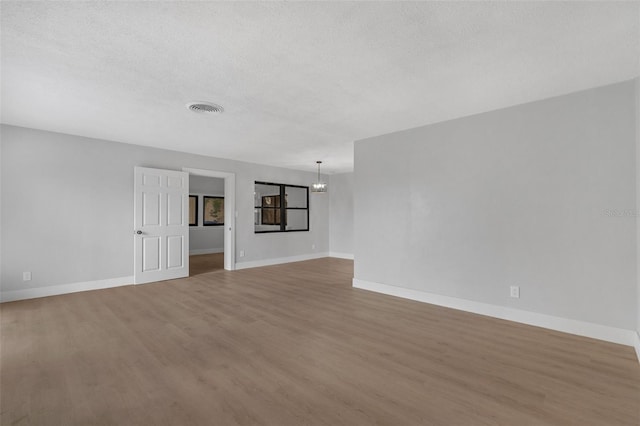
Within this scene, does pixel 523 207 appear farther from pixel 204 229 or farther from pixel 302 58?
pixel 204 229

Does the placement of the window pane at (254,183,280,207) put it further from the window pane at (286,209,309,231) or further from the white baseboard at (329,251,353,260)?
the white baseboard at (329,251,353,260)

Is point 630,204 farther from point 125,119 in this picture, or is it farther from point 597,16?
point 125,119

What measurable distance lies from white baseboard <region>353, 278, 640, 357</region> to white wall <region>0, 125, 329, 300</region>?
15.3ft

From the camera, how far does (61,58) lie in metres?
2.43

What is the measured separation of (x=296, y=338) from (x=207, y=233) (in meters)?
8.13

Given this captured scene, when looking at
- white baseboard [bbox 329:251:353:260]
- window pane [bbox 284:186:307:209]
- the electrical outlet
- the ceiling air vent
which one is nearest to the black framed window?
window pane [bbox 284:186:307:209]

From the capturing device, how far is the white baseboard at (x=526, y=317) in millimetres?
2865

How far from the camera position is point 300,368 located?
2367 mm

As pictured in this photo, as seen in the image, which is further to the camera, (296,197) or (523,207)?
(296,197)

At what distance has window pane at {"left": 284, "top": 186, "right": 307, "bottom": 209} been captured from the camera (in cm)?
841

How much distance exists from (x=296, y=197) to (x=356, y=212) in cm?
373

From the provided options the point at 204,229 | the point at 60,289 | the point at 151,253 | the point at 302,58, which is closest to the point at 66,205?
the point at 60,289

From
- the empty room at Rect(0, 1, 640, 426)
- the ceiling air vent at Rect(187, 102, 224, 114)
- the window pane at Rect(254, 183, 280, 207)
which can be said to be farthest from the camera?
the window pane at Rect(254, 183, 280, 207)

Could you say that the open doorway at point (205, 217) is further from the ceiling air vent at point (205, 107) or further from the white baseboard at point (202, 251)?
Result: the ceiling air vent at point (205, 107)
